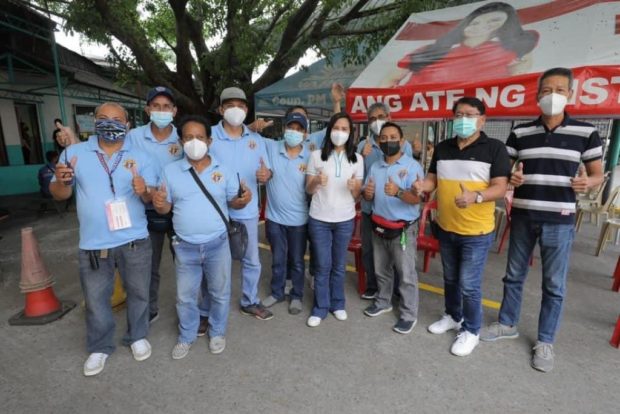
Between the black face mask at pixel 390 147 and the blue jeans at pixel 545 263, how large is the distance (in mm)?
1025

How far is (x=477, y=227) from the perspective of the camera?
2.66 m

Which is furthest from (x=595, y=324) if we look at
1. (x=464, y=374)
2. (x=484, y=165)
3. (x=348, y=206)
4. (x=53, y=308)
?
(x=53, y=308)

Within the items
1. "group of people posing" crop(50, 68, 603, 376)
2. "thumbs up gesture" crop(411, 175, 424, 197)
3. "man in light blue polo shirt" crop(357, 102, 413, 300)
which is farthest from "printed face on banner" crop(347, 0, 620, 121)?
"thumbs up gesture" crop(411, 175, 424, 197)

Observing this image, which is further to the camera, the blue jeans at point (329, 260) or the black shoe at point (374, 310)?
the black shoe at point (374, 310)

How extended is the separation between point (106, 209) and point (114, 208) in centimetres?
5

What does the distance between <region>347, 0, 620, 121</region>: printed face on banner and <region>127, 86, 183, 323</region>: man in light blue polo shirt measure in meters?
2.44

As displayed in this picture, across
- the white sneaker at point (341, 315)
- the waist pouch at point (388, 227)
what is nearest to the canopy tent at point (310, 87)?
the waist pouch at point (388, 227)

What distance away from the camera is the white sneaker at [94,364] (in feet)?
8.50

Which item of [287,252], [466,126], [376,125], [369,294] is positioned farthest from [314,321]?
[466,126]

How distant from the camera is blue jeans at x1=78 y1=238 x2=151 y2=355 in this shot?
8.29 feet

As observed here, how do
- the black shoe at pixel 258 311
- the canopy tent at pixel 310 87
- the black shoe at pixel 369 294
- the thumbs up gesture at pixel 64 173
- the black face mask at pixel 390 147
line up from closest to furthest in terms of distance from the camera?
1. the thumbs up gesture at pixel 64 173
2. the black face mask at pixel 390 147
3. the black shoe at pixel 258 311
4. the black shoe at pixel 369 294
5. the canopy tent at pixel 310 87

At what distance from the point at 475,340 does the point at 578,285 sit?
2.08 metres

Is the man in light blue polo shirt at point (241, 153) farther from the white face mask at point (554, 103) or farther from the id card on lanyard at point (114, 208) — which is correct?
the white face mask at point (554, 103)

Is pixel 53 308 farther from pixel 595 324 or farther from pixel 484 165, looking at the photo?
pixel 595 324
